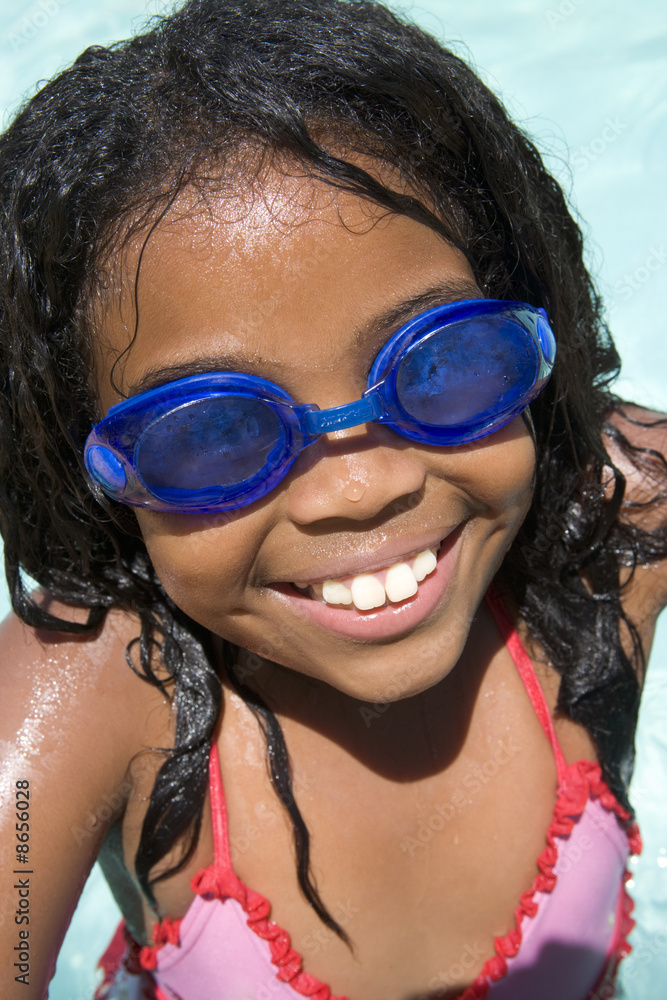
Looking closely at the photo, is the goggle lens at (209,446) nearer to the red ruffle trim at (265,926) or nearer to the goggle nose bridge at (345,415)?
the goggle nose bridge at (345,415)

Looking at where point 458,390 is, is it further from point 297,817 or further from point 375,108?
point 297,817

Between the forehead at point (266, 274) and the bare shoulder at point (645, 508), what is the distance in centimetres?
128

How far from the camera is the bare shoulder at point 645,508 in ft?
8.71

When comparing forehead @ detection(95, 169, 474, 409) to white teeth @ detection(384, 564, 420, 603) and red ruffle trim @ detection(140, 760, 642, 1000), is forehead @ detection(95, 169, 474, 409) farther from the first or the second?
red ruffle trim @ detection(140, 760, 642, 1000)

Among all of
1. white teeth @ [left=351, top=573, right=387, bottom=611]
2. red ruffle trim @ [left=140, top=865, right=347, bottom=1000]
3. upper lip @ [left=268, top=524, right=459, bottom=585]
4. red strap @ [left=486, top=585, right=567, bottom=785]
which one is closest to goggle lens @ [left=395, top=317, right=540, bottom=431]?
upper lip @ [left=268, top=524, right=459, bottom=585]

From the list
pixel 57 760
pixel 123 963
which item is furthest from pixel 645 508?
pixel 123 963

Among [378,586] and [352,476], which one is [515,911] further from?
[352,476]

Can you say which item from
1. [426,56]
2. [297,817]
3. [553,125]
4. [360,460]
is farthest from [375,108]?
[553,125]

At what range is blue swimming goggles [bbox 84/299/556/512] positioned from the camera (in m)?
1.66

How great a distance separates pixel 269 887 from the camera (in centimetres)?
228

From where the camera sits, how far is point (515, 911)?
239 centimetres

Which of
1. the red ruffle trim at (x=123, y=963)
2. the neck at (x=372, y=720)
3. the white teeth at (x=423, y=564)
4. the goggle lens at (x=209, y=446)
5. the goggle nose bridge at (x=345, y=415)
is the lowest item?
the red ruffle trim at (x=123, y=963)

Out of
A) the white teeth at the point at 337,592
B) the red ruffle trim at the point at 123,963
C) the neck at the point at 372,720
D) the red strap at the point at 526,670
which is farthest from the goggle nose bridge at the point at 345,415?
the red ruffle trim at the point at 123,963

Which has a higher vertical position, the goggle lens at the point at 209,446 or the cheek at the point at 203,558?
the goggle lens at the point at 209,446
